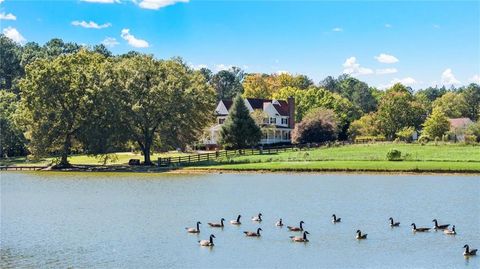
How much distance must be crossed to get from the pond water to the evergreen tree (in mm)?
33831

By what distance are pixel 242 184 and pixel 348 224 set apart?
26349 millimetres

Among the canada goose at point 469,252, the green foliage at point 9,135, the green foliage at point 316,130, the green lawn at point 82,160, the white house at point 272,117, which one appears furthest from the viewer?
the white house at point 272,117

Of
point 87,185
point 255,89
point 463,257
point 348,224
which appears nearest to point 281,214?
point 348,224

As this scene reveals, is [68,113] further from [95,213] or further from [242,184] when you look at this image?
[95,213]

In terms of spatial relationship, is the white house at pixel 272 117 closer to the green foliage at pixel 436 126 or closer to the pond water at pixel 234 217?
the green foliage at pixel 436 126

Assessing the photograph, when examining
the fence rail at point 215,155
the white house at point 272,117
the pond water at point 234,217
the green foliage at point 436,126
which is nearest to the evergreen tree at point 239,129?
the fence rail at point 215,155

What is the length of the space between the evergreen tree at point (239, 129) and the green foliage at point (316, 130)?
13.5 m

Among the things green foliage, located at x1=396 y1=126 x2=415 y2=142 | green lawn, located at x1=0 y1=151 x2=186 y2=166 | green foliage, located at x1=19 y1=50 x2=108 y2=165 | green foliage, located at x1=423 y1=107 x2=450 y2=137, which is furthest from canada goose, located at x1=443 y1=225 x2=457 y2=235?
green foliage, located at x1=423 y1=107 x2=450 y2=137

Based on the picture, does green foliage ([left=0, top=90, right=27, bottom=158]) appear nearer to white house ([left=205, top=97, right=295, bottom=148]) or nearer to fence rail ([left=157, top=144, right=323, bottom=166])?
fence rail ([left=157, top=144, right=323, bottom=166])

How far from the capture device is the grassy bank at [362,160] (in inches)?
3127

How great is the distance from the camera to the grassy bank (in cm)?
7944

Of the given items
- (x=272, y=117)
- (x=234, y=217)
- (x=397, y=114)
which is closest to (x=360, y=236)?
(x=234, y=217)

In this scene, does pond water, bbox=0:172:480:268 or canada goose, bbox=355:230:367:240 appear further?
canada goose, bbox=355:230:367:240

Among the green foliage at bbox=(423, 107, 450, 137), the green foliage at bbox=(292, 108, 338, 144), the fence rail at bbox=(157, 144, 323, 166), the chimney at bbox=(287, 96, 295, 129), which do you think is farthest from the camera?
the chimney at bbox=(287, 96, 295, 129)
